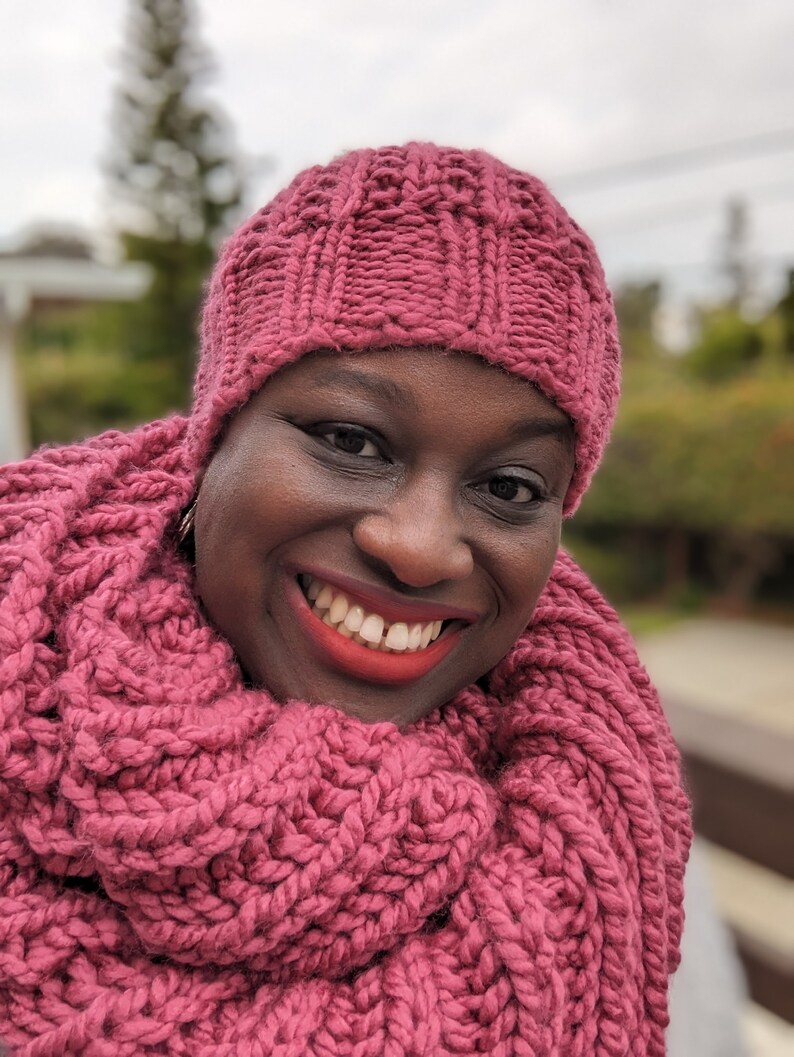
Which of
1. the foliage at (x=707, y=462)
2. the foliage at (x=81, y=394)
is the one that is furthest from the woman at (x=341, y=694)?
the foliage at (x=81, y=394)

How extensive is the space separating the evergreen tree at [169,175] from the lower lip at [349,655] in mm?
10921

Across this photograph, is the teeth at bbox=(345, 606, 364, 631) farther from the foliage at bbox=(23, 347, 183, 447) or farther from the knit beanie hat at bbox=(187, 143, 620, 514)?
the foliage at bbox=(23, 347, 183, 447)

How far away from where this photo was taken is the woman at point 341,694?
74 centimetres

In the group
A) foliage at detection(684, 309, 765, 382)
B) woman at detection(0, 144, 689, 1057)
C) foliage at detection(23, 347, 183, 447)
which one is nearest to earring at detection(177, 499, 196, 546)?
woman at detection(0, 144, 689, 1057)

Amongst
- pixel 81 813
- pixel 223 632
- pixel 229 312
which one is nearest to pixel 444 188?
pixel 229 312

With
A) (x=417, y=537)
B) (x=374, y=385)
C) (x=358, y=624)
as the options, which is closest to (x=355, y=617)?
(x=358, y=624)

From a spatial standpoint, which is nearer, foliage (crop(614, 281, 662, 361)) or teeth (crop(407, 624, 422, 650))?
teeth (crop(407, 624, 422, 650))

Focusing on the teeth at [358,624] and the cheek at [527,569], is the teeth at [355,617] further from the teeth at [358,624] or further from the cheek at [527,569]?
the cheek at [527,569]

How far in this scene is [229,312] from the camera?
2.86 feet

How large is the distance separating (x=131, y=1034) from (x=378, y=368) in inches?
24.0

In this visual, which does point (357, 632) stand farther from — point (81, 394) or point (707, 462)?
point (81, 394)

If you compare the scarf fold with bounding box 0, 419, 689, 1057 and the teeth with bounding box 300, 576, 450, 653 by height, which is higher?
the teeth with bounding box 300, 576, 450, 653

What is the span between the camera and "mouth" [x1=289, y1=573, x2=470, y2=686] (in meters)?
0.82

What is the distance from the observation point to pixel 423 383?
768 millimetres
